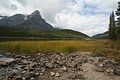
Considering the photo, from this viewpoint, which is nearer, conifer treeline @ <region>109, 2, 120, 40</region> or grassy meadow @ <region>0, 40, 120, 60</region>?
grassy meadow @ <region>0, 40, 120, 60</region>

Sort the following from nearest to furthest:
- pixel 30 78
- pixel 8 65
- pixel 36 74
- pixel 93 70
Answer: pixel 30 78
pixel 36 74
pixel 93 70
pixel 8 65

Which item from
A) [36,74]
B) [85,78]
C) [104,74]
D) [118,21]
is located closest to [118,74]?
[104,74]

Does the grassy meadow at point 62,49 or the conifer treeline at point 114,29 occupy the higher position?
the conifer treeline at point 114,29

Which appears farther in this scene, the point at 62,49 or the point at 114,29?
the point at 114,29

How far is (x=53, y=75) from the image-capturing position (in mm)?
17406

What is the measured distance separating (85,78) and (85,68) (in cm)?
374

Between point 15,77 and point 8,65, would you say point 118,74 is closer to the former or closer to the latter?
point 15,77

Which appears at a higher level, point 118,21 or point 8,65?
point 118,21

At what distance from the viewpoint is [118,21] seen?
50688 mm

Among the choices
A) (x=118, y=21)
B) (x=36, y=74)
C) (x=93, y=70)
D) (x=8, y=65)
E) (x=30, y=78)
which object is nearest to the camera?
(x=30, y=78)

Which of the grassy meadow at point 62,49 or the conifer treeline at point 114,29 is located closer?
the grassy meadow at point 62,49

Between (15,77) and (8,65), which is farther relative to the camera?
(8,65)

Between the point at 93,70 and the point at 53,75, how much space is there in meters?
4.89

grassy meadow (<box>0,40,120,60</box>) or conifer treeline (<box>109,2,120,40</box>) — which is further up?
conifer treeline (<box>109,2,120,40</box>)
